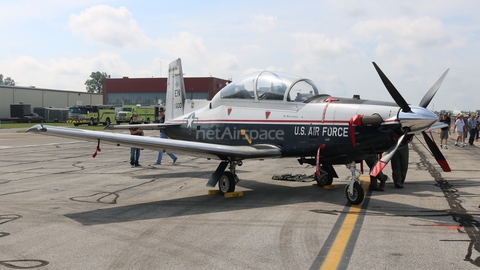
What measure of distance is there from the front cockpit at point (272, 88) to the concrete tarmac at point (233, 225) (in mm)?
2072

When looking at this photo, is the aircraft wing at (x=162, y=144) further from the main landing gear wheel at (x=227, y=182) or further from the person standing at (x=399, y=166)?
the person standing at (x=399, y=166)

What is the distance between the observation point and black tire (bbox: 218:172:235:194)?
9805 millimetres

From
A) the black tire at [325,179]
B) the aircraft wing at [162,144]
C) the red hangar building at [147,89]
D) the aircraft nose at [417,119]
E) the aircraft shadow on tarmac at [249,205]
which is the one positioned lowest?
the aircraft shadow on tarmac at [249,205]

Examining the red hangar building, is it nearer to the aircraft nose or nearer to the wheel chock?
the wheel chock

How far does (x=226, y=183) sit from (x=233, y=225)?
9.03ft

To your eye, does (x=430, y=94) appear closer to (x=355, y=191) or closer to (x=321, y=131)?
(x=321, y=131)

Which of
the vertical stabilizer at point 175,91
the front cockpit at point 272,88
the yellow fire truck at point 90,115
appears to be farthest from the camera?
the yellow fire truck at point 90,115

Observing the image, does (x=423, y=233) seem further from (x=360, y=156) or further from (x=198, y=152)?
(x=198, y=152)

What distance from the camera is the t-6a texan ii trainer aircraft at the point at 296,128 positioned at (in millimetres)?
8125

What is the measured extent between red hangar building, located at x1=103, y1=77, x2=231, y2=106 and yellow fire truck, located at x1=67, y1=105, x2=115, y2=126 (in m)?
27.0

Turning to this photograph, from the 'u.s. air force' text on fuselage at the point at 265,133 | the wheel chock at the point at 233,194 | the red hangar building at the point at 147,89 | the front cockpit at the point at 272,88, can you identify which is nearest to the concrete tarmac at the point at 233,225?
the wheel chock at the point at 233,194

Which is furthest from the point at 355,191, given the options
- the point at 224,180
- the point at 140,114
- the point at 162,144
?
the point at 140,114

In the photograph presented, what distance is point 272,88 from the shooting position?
9727 mm

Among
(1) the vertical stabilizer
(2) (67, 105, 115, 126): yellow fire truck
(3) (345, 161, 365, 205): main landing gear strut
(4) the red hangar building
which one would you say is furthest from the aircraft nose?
(4) the red hangar building
